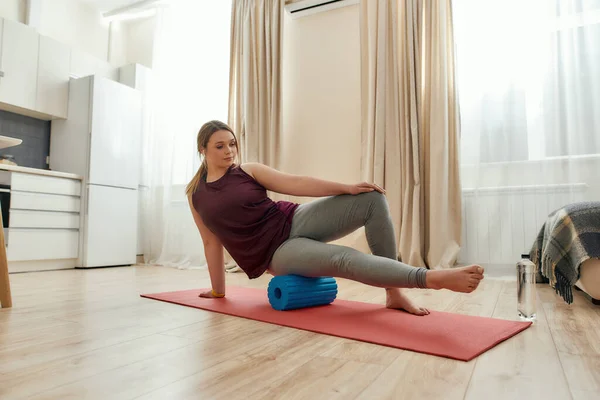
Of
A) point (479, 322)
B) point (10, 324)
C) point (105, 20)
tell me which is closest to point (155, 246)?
point (105, 20)

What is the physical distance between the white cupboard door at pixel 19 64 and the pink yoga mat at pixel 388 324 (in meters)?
2.72

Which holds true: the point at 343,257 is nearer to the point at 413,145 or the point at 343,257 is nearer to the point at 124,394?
the point at 124,394

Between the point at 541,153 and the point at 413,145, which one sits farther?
the point at 413,145

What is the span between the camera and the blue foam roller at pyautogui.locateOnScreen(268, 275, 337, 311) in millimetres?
1649

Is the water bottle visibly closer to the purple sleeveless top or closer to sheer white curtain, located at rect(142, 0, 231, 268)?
the purple sleeveless top

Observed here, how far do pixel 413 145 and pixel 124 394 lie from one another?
2.68 meters

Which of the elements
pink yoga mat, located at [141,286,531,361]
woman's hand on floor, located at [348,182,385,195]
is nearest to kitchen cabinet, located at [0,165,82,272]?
pink yoga mat, located at [141,286,531,361]

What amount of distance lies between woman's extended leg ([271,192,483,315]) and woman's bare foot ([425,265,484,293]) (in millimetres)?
125

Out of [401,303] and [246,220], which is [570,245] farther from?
[246,220]

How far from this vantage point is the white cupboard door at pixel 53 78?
3.77 meters

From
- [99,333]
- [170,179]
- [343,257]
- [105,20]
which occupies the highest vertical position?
[105,20]

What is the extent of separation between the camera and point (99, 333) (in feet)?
4.29

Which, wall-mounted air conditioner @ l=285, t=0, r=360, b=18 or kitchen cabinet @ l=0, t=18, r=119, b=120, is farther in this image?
wall-mounted air conditioner @ l=285, t=0, r=360, b=18

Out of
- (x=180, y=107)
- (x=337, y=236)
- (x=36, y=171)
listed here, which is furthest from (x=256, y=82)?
(x=337, y=236)
